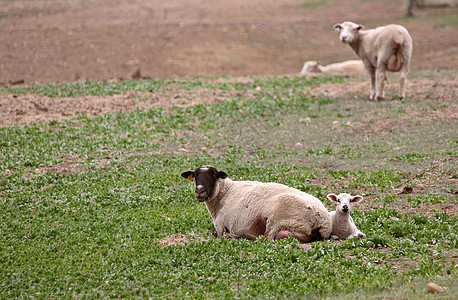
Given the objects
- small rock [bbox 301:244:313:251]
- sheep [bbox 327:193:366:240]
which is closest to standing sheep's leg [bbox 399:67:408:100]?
sheep [bbox 327:193:366:240]

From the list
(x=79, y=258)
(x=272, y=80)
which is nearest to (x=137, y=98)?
(x=272, y=80)

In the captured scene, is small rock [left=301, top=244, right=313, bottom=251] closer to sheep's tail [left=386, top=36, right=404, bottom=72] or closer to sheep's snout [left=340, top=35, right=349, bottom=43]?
sheep's tail [left=386, top=36, right=404, bottom=72]

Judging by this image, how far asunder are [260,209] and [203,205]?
2.69m

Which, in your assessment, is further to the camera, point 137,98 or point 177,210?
point 137,98

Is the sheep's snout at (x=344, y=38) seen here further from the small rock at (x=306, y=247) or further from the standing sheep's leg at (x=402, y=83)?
the small rock at (x=306, y=247)

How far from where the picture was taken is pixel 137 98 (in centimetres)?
2100

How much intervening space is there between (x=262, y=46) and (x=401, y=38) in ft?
51.0

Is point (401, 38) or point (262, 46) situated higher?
point (401, 38)

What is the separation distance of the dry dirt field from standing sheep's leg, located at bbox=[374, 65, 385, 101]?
69.8 inches

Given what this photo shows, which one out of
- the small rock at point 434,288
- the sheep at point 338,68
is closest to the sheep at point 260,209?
the small rock at point 434,288

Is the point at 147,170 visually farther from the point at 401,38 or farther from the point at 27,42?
the point at 27,42

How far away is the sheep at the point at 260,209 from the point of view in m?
9.40

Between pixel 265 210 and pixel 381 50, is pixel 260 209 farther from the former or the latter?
pixel 381 50

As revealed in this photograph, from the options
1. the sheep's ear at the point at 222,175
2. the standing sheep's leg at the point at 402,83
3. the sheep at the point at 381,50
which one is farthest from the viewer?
the standing sheep's leg at the point at 402,83
